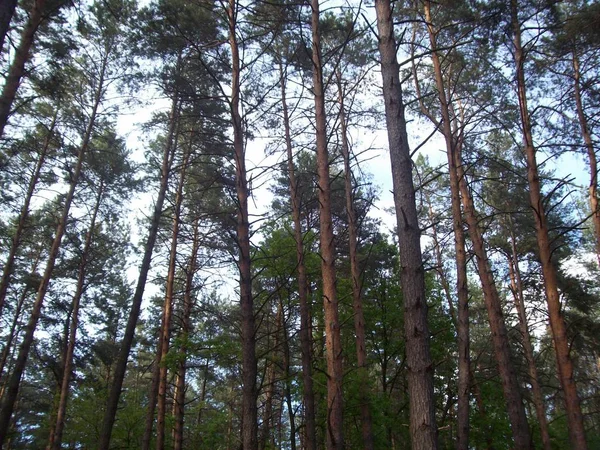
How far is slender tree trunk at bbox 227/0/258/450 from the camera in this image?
5.11 metres

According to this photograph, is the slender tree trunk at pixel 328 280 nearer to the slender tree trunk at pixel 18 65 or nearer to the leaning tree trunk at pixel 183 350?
the leaning tree trunk at pixel 183 350

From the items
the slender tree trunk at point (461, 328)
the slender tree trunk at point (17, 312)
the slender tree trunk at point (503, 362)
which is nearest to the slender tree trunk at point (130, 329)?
the slender tree trunk at point (461, 328)

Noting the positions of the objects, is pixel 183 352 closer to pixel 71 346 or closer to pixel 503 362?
pixel 71 346

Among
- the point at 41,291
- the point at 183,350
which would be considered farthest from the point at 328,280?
the point at 41,291

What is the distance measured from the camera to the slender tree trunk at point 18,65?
7.00 m

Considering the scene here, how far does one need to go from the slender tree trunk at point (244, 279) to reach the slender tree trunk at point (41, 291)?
7701 millimetres

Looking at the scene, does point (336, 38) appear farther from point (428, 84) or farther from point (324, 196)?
point (324, 196)

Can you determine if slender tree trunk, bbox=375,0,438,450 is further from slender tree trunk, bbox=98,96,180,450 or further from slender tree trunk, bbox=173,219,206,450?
slender tree trunk, bbox=173,219,206,450

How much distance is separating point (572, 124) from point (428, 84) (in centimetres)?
406

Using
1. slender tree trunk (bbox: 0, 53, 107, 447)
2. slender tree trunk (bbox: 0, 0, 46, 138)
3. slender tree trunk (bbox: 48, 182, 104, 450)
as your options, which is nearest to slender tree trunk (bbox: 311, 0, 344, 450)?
slender tree trunk (bbox: 0, 0, 46, 138)

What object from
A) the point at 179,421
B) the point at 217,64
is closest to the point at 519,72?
the point at 217,64

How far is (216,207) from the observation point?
51.7ft

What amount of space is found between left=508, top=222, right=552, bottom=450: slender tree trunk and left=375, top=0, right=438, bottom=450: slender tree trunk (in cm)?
1220

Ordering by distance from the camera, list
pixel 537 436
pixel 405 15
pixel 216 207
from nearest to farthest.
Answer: pixel 405 15 < pixel 216 207 < pixel 537 436
